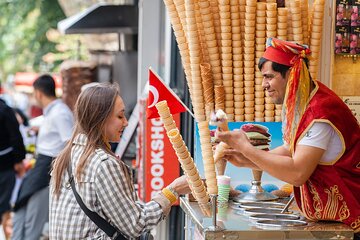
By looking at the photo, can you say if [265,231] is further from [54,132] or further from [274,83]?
[54,132]

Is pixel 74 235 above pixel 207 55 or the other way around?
the other way around

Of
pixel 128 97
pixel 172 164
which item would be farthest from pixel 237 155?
pixel 128 97

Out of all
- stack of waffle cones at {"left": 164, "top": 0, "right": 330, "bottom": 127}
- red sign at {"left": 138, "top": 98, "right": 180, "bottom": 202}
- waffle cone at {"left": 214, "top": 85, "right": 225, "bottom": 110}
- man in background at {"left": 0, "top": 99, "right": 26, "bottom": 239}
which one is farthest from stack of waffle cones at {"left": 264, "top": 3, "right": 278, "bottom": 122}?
man in background at {"left": 0, "top": 99, "right": 26, "bottom": 239}

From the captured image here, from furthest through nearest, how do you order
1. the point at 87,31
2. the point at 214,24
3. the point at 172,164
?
the point at 87,31
the point at 172,164
the point at 214,24

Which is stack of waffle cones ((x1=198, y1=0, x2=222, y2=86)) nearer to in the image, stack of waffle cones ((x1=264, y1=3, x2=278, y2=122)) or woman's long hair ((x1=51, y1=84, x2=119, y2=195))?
stack of waffle cones ((x1=264, y1=3, x2=278, y2=122))

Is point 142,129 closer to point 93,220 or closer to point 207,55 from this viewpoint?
point 207,55

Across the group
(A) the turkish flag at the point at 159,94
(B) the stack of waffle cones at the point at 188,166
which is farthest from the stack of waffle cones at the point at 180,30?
(B) the stack of waffle cones at the point at 188,166

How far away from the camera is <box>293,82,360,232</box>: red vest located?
464 centimetres

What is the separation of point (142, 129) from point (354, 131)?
375 centimetres

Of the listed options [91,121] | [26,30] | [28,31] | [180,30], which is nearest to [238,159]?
[91,121]

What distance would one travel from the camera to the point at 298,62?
4781mm

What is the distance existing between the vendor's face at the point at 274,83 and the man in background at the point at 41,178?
5491 mm

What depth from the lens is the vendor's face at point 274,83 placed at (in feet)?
15.8

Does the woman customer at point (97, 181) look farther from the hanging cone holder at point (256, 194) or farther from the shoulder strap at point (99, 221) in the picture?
the hanging cone holder at point (256, 194)
